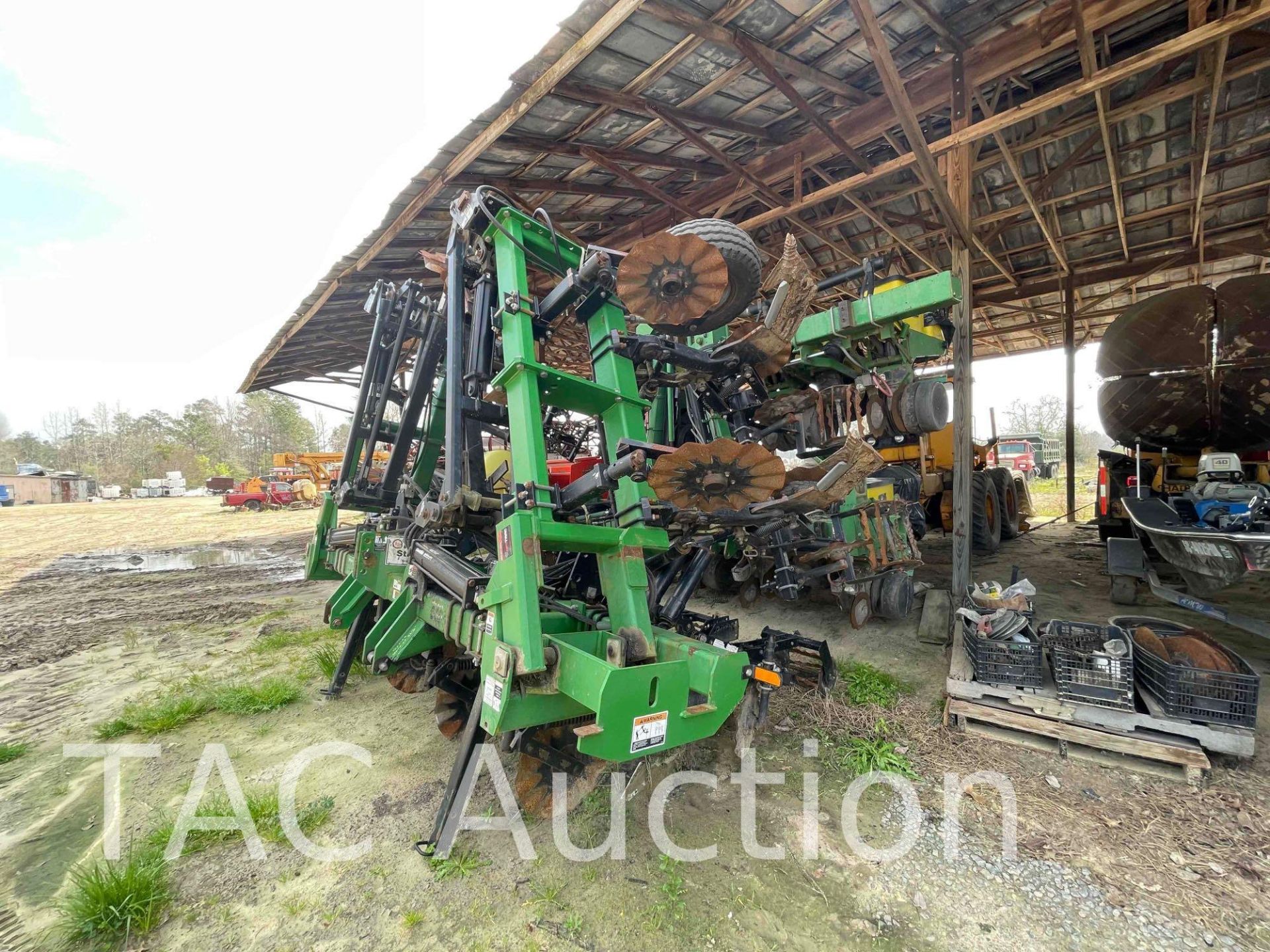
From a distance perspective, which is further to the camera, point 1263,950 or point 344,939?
point 344,939

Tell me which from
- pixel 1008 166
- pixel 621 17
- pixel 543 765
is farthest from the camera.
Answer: pixel 1008 166

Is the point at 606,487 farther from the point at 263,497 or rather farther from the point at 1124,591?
the point at 263,497

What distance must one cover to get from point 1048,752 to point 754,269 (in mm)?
2944

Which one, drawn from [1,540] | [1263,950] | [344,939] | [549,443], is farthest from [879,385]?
[1,540]

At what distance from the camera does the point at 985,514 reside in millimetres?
7367

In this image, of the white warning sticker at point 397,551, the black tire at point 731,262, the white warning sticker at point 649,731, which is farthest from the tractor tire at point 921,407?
the white warning sticker at point 397,551

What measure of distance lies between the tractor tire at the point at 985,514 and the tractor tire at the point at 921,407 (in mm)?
3592

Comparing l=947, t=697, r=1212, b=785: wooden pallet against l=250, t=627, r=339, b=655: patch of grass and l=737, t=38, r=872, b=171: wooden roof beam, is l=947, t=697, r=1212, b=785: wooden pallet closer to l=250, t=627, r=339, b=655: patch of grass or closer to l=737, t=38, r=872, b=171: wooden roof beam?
l=737, t=38, r=872, b=171: wooden roof beam

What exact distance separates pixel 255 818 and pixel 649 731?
6.46 feet

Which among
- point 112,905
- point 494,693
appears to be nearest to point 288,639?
point 112,905

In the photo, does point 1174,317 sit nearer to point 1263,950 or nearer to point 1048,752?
point 1048,752

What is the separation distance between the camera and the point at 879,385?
4145mm

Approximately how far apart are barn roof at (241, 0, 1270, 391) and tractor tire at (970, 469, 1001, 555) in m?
3.14

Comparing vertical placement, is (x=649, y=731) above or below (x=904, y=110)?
below
